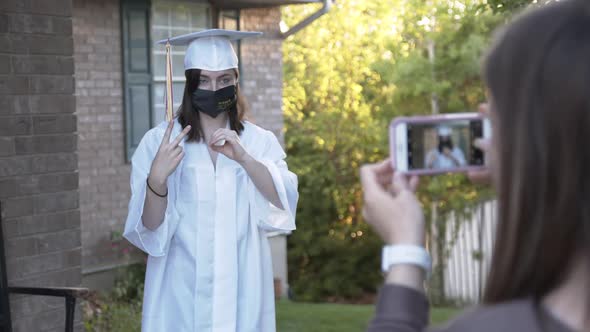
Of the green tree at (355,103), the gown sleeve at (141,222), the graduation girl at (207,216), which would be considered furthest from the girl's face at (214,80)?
the green tree at (355,103)

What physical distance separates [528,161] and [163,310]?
3.30m

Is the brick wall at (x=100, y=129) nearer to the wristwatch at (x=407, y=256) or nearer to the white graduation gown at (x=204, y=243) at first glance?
the white graduation gown at (x=204, y=243)

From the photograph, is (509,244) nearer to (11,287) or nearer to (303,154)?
(11,287)

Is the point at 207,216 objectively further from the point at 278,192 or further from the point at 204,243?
the point at 278,192

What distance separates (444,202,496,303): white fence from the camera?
14875mm

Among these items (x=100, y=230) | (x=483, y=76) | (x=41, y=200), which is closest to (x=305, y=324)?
(x=100, y=230)

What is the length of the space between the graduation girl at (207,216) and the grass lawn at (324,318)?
162 inches

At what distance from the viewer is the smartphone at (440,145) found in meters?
1.72

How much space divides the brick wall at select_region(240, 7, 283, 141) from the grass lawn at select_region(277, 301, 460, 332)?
3353 mm

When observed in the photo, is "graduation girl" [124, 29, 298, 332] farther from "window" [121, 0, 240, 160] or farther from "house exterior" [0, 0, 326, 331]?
"window" [121, 0, 240, 160]

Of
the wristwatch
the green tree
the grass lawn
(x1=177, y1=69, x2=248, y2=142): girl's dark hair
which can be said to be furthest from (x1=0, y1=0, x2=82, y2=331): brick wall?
the green tree

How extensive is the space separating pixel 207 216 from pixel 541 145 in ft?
10.3

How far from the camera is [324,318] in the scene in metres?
9.35

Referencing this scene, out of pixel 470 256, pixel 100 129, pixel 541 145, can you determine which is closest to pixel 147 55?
pixel 100 129
